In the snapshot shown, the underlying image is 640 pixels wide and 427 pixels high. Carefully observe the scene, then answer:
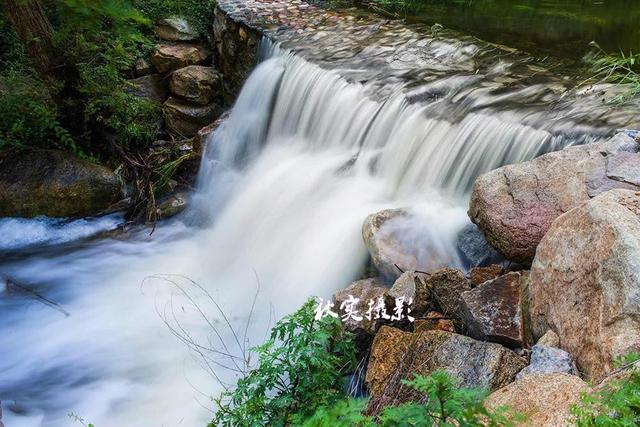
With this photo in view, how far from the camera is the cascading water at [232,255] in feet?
14.0

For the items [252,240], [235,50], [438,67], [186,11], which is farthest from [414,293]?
[186,11]

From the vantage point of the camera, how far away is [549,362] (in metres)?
2.59

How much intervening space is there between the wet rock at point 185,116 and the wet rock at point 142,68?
70 cm

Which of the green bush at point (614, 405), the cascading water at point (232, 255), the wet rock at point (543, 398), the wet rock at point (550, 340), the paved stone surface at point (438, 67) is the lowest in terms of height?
the cascading water at point (232, 255)

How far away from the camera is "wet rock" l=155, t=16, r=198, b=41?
8641 mm

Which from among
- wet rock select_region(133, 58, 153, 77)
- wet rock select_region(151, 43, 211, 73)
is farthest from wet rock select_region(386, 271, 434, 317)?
wet rock select_region(133, 58, 153, 77)

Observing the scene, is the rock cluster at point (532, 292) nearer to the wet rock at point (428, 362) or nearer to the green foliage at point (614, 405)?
the wet rock at point (428, 362)

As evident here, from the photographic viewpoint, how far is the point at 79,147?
267 inches

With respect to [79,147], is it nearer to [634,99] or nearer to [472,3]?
[634,99]

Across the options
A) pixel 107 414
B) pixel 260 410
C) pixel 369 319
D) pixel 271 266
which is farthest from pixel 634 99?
pixel 107 414

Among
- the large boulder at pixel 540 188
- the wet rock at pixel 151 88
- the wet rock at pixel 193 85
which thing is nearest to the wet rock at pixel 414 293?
the large boulder at pixel 540 188

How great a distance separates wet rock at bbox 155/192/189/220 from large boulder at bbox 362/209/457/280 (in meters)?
2.88

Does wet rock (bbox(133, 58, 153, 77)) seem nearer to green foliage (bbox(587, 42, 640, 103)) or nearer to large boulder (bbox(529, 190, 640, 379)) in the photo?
green foliage (bbox(587, 42, 640, 103))

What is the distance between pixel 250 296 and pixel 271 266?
14.0 inches
